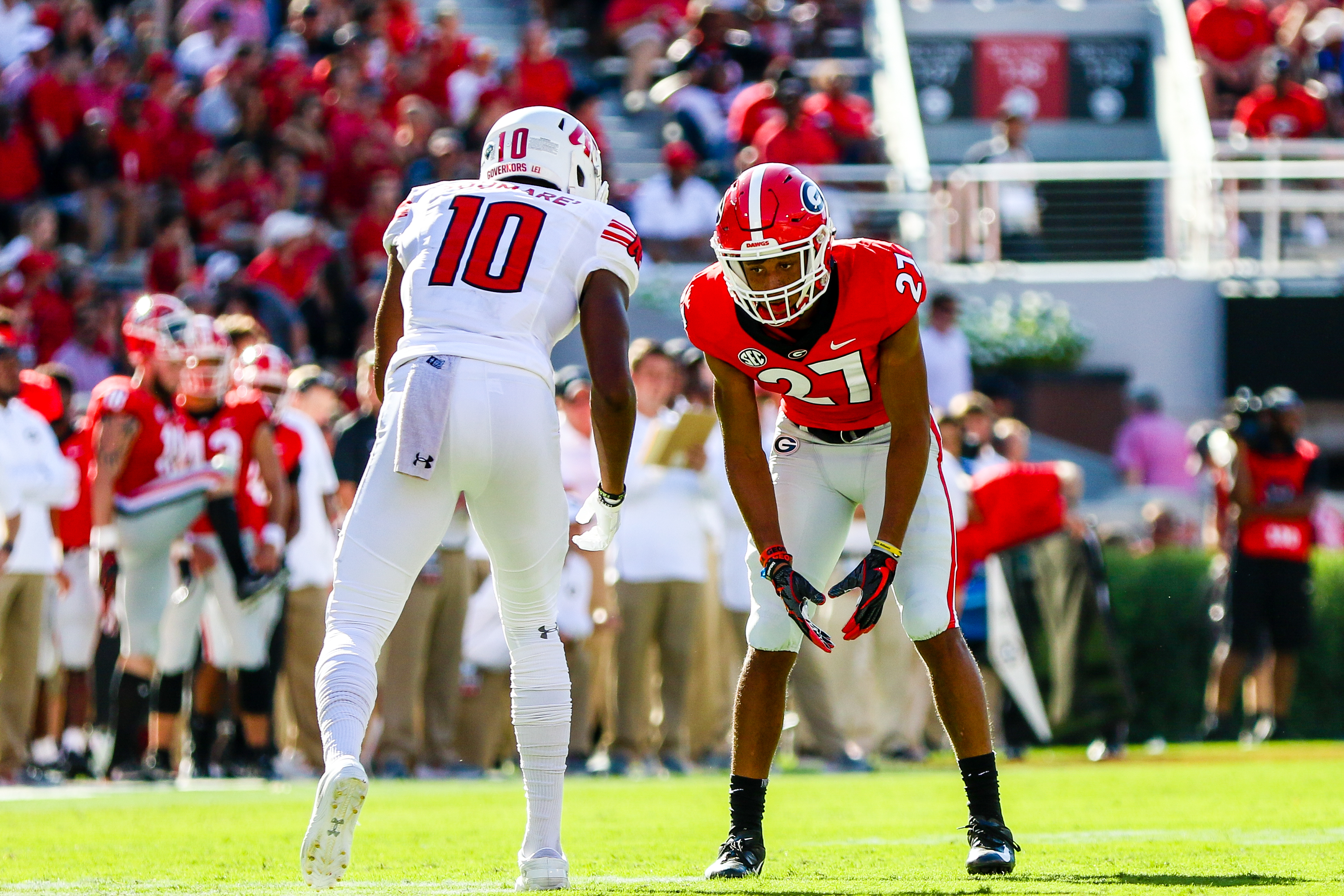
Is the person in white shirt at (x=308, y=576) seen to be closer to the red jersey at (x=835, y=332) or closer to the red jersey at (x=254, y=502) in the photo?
the red jersey at (x=254, y=502)

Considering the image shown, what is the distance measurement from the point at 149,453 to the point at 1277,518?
720cm

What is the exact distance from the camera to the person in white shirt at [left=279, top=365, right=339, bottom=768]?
1055 centimetres

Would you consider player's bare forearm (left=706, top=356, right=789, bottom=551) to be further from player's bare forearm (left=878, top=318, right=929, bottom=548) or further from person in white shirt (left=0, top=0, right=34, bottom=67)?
person in white shirt (left=0, top=0, right=34, bottom=67)

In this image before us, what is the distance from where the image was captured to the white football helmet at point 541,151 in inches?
224

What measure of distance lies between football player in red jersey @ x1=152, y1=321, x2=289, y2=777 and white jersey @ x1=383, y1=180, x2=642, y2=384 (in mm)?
4729

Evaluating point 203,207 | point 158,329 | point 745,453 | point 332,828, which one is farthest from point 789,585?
point 203,207

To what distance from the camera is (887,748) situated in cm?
1190

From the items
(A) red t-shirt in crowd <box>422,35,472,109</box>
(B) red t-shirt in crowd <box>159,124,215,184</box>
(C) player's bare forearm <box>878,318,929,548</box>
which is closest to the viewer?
(C) player's bare forearm <box>878,318,929,548</box>

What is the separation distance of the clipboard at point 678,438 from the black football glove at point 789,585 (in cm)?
496

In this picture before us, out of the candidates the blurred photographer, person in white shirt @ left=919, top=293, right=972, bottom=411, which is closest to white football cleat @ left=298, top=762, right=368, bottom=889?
the blurred photographer

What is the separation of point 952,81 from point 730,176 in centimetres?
544

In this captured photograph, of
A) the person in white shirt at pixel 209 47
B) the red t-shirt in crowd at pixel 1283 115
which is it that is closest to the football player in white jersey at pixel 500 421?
the person in white shirt at pixel 209 47

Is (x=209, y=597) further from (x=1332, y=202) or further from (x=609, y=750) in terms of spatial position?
(x=1332, y=202)

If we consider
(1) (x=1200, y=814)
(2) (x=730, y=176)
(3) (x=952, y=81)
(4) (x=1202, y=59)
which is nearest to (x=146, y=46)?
(2) (x=730, y=176)
